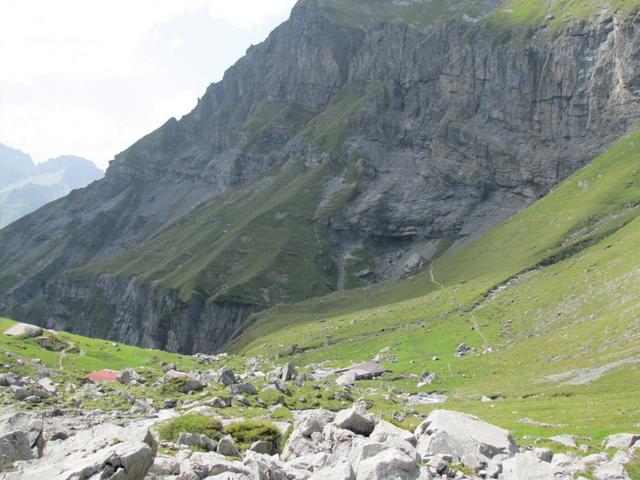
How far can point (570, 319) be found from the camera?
339 feet

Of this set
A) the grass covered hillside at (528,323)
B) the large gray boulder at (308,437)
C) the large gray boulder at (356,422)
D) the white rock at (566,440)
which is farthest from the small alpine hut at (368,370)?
the large gray boulder at (356,422)

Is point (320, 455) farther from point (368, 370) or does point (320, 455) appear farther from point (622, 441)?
point (368, 370)

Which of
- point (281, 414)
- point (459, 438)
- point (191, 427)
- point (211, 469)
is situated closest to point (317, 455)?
point (211, 469)

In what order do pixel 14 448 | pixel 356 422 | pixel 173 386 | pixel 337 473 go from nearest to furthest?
pixel 337 473, pixel 14 448, pixel 356 422, pixel 173 386

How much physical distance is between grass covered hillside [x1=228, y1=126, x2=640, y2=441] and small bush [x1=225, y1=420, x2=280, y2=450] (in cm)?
1757

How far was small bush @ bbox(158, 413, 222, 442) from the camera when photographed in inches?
1420

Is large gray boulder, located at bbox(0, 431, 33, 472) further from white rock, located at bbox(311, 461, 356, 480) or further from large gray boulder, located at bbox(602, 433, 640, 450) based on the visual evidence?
large gray boulder, located at bbox(602, 433, 640, 450)

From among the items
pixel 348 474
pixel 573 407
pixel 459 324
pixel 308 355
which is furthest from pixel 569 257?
pixel 348 474

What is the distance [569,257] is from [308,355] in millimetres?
67633

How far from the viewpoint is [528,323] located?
368 feet

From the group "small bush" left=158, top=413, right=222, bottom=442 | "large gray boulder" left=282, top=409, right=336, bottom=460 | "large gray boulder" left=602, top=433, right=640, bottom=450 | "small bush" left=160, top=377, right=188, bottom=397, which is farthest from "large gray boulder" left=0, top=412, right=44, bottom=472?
"large gray boulder" left=602, top=433, right=640, bottom=450

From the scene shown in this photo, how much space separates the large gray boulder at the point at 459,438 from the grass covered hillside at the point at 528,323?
36.2 ft

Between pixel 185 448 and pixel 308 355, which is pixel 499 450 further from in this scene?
pixel 308 355

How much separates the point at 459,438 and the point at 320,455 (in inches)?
284
